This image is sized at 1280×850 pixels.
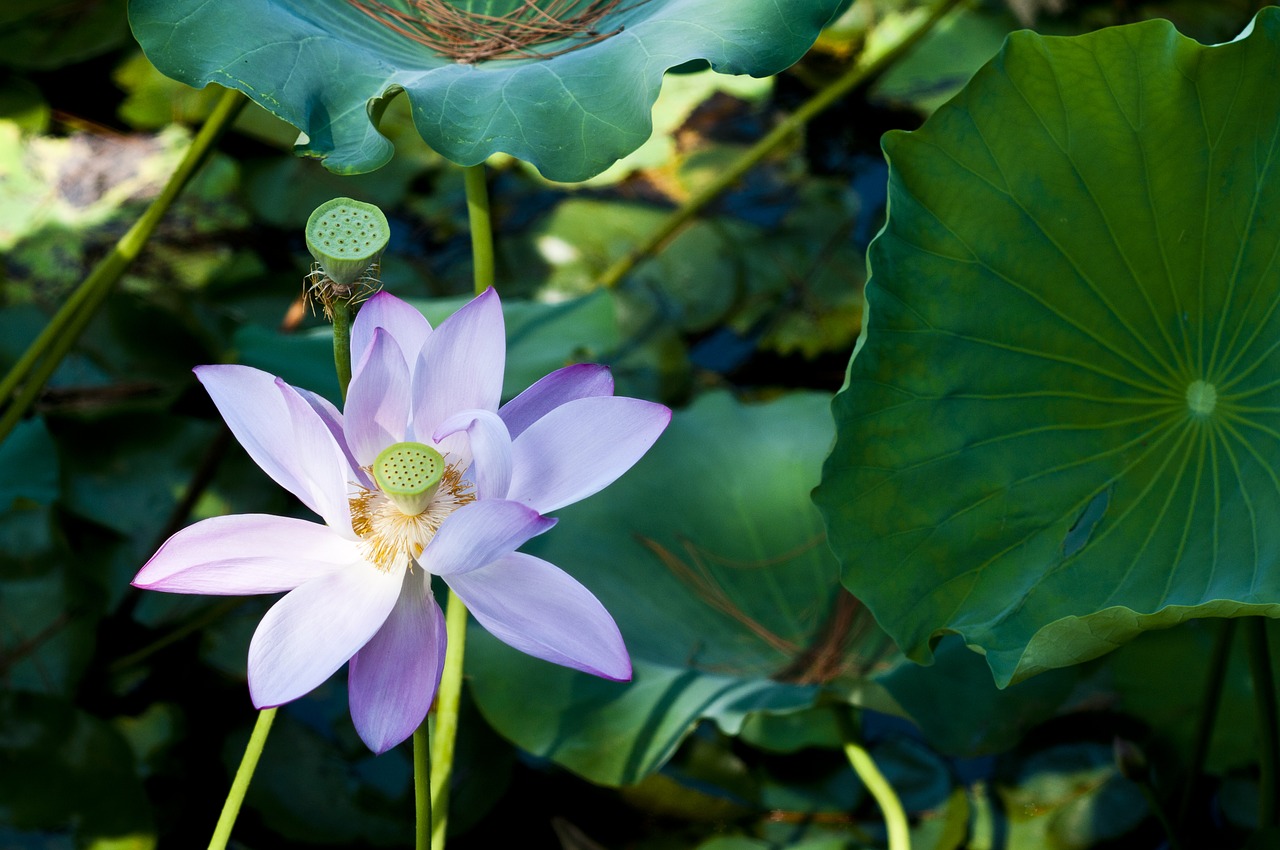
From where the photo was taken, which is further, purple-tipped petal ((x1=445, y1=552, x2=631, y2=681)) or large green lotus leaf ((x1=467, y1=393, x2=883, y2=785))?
large green lotus leaf ((x1=467, y1=393, x2=883, y2=785))

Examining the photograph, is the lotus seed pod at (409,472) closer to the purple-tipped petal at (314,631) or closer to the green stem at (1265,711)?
the purple-tipped petal at (314,631)

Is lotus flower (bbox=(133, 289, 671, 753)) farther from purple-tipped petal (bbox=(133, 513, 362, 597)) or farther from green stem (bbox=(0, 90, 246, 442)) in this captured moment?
green stem (bbox=(0, 90, 246, 442))

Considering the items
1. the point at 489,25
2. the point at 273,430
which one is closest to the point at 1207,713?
the point at 273,430

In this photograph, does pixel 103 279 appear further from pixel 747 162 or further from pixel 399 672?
pixel 747 162

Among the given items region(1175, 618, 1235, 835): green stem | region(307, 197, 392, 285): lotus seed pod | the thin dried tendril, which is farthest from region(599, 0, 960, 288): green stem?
region(307, 197, 392, 285): lotus seed pod

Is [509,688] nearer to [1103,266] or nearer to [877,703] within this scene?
[877,703]

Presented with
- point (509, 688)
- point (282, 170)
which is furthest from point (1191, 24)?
point (509, 688)
